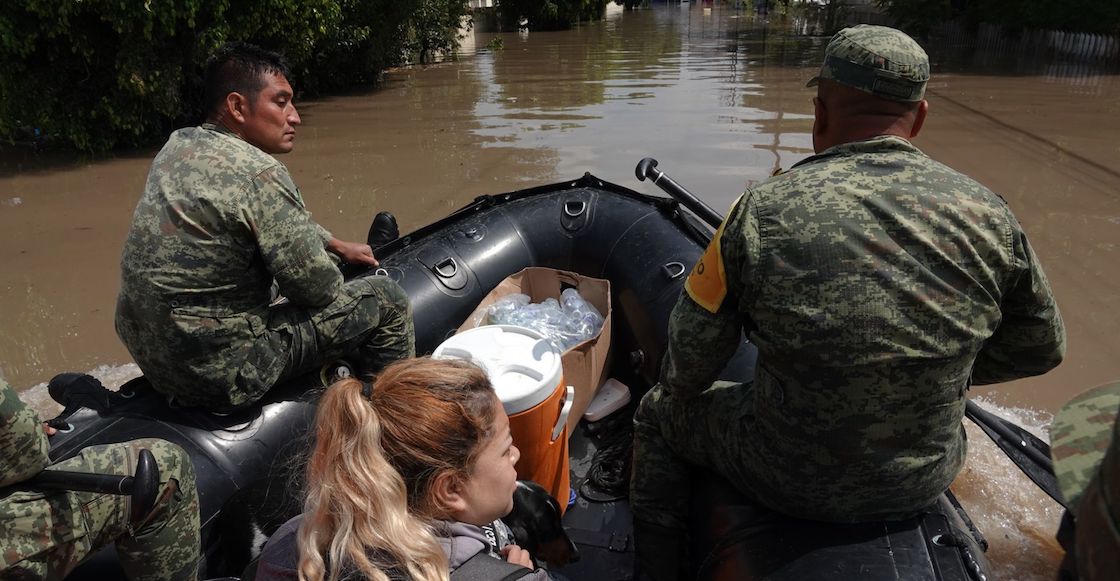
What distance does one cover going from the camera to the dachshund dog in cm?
175

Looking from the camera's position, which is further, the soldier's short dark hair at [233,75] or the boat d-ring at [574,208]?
the boat d-ring at [574,208]

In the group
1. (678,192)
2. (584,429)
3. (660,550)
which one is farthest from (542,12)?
(660,550)

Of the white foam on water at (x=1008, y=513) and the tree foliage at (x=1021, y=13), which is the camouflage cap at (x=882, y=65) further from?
the tree foliage at (x=1021, y=13)

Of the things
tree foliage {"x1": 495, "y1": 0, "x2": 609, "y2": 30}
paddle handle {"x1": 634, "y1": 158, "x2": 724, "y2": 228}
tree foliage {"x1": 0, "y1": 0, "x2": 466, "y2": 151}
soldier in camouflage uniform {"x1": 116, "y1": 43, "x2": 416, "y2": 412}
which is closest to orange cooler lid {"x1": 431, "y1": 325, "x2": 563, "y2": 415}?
soldier in camouflage uniform {"x1": 116, "y1": 43, "x2": 416, "y2": 412}

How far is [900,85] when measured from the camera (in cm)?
138

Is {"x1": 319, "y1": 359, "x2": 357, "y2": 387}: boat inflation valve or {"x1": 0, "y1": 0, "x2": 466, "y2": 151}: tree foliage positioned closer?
{"x1": 319, "y1": 359, "x2": 357, "y2": 387}: boat inflation valve

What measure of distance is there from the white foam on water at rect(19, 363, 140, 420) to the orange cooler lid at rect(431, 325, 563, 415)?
7.68 ft

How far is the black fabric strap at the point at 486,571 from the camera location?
1100 millimetres

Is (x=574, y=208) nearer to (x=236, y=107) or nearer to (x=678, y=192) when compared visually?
(x=678, y=192)

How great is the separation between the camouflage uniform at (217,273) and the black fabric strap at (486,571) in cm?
119

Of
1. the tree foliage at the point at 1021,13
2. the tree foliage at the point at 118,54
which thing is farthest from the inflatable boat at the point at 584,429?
the tree foliage at the point at 1021,13

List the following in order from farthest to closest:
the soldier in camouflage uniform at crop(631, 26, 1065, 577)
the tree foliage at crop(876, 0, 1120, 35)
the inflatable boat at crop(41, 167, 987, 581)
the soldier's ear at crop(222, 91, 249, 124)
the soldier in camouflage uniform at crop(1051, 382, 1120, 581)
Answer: the tree foliage at crop(876, 0, 1120, 35) → the soldier's ear at crop(222, 91, 249, 124) → the inflatable boat at crop(41, 167, 987, 581) → the soldier in camouflage uniform at crop(631, 26, 1065, 577) → the soldier in camouflage uniform at crop(1051, 382, 1120, 581)

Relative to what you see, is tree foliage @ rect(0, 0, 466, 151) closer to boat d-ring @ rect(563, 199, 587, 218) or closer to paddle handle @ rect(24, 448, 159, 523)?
boat d-ring @ rect(563, 199, 587, 218)

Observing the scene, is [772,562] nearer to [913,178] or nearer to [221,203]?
[913,178]
